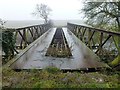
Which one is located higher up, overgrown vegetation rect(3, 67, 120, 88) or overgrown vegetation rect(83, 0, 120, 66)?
overgrown vegetation rect(83, 0, 120, 66)

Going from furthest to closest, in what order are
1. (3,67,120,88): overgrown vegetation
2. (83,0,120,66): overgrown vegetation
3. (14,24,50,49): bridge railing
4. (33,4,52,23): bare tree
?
(33,4,52,23): bare tree → (83,0,120,66): overgrown vegetation → (14,24,50,49): bridge railing → (3,67,120,88): overgrown vegetation

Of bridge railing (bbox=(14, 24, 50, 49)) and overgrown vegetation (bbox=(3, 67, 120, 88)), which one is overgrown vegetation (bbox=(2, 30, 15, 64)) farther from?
overgrown vegetation (bbox=(3, 67, 120, 88))

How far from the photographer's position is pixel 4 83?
9.67 feet

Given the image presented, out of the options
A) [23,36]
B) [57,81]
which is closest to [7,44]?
[23,36]

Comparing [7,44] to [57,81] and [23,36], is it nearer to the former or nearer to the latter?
[23,36]

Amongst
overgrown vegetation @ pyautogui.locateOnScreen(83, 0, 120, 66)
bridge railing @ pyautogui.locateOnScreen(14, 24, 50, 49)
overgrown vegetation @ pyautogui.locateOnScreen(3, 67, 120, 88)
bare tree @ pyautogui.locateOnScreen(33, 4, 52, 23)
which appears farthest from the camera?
bare tree @ pyautogui.locateOnScreen(33, 4, 52, 23)

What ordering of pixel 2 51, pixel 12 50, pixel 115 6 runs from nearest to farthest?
pixel 2 51 < pixel 12 50 < pixel 115 6

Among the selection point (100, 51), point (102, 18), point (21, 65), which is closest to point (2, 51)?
point (21, 65)

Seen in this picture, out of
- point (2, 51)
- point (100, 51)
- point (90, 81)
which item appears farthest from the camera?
point (100, 51)

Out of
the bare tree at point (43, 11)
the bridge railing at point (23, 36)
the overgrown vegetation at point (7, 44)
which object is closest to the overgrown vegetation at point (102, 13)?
the bridge railing at point (23, 36)

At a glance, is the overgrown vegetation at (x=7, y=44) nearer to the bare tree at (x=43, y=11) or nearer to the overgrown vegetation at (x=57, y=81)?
the overgrown vegetation at (x=57, y=81)

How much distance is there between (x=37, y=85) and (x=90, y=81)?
655mm

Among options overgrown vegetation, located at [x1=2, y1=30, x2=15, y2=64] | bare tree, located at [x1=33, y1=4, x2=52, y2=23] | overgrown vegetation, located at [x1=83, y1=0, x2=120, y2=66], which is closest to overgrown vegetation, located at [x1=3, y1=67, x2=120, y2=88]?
overgrown vegetation, located at [x1=2, y1=30, x2=15, y2=64]

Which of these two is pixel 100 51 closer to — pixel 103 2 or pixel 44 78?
pixel 44 78
